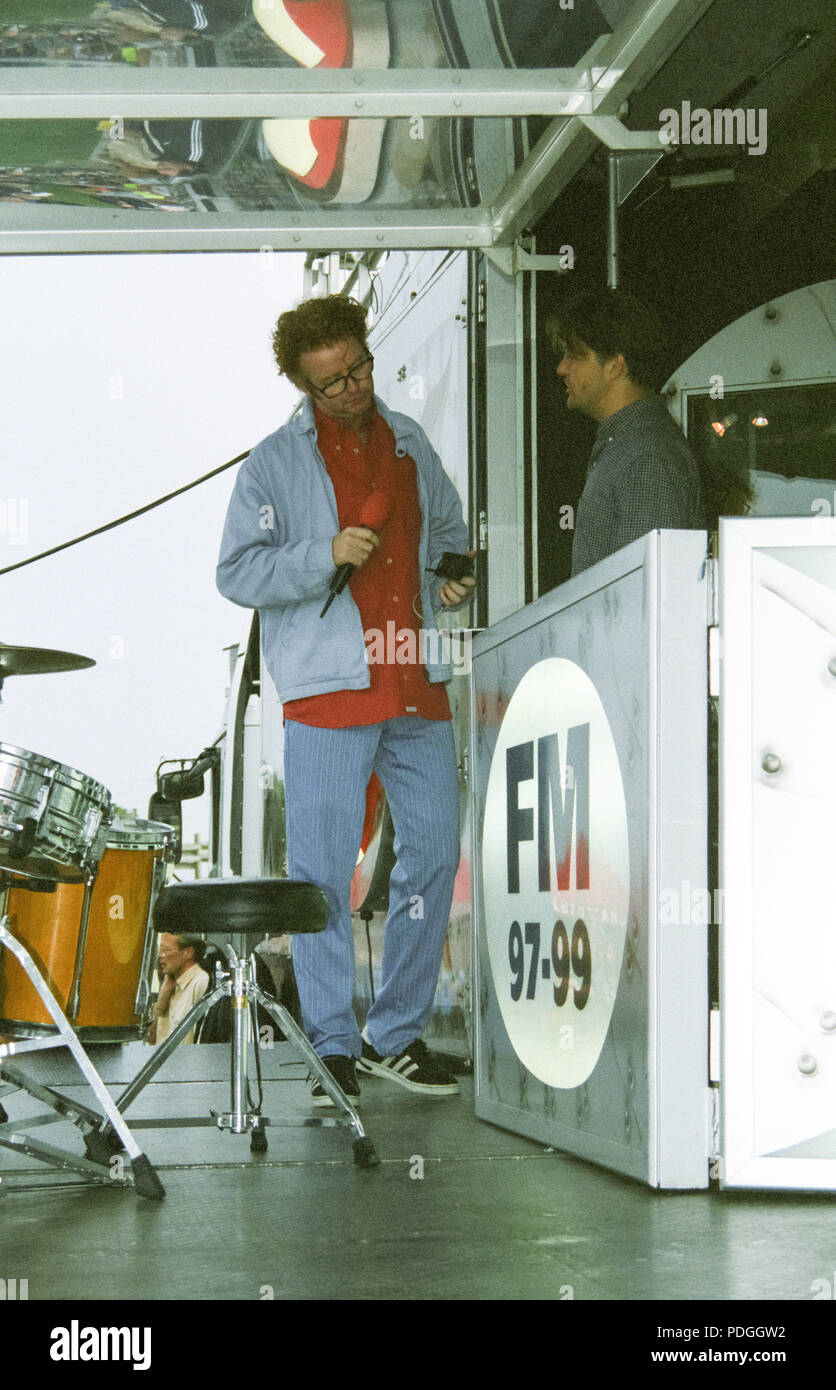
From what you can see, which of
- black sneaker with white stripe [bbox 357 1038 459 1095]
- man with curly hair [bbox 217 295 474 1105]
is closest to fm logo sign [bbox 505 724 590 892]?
man with curly hair [bbox 217 295 474 1105]

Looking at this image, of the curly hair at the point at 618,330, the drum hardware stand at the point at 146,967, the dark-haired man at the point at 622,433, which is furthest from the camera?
the drum hardware stand at the point at 146,967

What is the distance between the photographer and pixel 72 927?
511cm

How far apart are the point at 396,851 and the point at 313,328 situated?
1.36m

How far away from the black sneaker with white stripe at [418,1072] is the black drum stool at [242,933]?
0.84 meters

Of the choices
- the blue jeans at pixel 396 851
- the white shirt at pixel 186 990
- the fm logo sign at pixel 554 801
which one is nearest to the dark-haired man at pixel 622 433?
the fm logo sign at pixel 554 801

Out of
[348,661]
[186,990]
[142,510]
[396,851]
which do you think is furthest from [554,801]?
[186,990]

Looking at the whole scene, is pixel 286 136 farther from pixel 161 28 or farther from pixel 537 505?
pixel 537 505

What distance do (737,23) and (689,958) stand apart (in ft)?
7.46

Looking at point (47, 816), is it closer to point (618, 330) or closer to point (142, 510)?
point (618, 330)

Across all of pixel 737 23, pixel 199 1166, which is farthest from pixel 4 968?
pixel 737 23

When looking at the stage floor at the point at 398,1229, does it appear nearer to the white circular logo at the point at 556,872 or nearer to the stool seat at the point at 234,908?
the white circular logo at the point at 556,872

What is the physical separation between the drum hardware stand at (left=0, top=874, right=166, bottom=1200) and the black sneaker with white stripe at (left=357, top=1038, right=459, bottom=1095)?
1080mm

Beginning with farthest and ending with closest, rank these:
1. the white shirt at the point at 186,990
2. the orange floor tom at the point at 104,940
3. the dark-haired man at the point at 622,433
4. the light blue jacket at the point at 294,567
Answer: the white shirt at the point at 186,990 < the orange floor tom at the point at 104,940 < the light blue jacket at the point at 294,567 < the dark-haired man at the point at 622,433

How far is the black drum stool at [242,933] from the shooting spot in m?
3.06
